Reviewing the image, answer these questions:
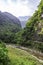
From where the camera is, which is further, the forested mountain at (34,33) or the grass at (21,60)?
the forested mountain at (34,33)

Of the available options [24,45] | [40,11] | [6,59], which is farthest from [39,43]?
[6,59]

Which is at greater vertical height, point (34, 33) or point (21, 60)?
point (34, 33)

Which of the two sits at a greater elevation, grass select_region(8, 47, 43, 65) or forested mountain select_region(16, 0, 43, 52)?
forested mountain select_region(16, 0, 43, 52)

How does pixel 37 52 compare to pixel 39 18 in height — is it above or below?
below

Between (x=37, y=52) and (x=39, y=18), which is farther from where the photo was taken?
(x=39, y=18)

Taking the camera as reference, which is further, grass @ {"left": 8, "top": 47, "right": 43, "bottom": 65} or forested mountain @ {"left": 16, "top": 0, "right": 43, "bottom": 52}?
forested mountain @ {"left": 16, "top": 0, "right": 43, "bottom": 52}

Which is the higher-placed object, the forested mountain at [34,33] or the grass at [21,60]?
the forested mountain at [34,33]

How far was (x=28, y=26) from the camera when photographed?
375 ft

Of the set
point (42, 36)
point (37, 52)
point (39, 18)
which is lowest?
point (37, 52)

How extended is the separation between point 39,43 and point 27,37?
12008mm

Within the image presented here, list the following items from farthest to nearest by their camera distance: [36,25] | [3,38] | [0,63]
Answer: [3,38] → [36,25] → [0,63]

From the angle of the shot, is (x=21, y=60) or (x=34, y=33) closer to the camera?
(x=21, y=60)

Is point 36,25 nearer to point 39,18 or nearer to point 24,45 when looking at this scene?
point 39,18

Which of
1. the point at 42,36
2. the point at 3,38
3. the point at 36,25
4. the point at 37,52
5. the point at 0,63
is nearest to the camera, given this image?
the point at 0,63
